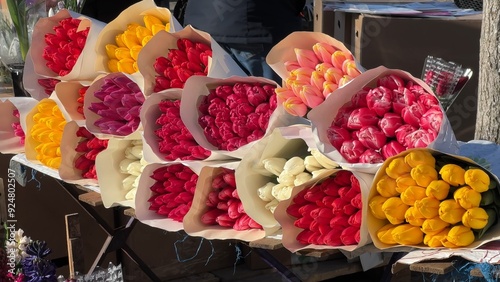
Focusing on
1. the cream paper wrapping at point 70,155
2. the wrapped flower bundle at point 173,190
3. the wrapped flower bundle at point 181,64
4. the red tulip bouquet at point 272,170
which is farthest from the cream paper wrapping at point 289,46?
the cream paper wrapping at point 70,155

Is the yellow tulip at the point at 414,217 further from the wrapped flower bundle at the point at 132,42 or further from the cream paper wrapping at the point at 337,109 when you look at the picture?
the wrapped flower bundle at the point at 132,42

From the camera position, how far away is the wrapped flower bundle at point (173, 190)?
7.26 feet

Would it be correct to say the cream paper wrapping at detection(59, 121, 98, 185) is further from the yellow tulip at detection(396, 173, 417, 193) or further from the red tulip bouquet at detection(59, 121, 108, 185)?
the yellow tulip at detection(396, 173, 417, 193)

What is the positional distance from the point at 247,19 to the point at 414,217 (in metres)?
1.20

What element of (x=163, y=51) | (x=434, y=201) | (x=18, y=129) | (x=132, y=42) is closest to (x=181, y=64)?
(x=163, y=51)

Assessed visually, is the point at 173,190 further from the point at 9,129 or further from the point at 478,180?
the point at 9,129

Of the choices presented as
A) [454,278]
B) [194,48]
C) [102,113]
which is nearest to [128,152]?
[102,113]

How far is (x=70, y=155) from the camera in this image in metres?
2.70

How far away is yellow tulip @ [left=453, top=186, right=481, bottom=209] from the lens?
1620 millimetres

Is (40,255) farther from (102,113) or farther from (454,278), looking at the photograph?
(454,278)

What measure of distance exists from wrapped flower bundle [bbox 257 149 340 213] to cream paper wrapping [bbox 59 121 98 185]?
2.89ft

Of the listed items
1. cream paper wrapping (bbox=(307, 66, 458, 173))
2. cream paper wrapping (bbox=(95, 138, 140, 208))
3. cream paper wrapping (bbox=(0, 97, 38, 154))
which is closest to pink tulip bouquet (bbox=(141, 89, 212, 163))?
cream paper wrapping (bbox=(95, 138, 140, 208))

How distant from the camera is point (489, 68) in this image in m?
1.97

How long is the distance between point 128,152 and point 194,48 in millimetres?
434
